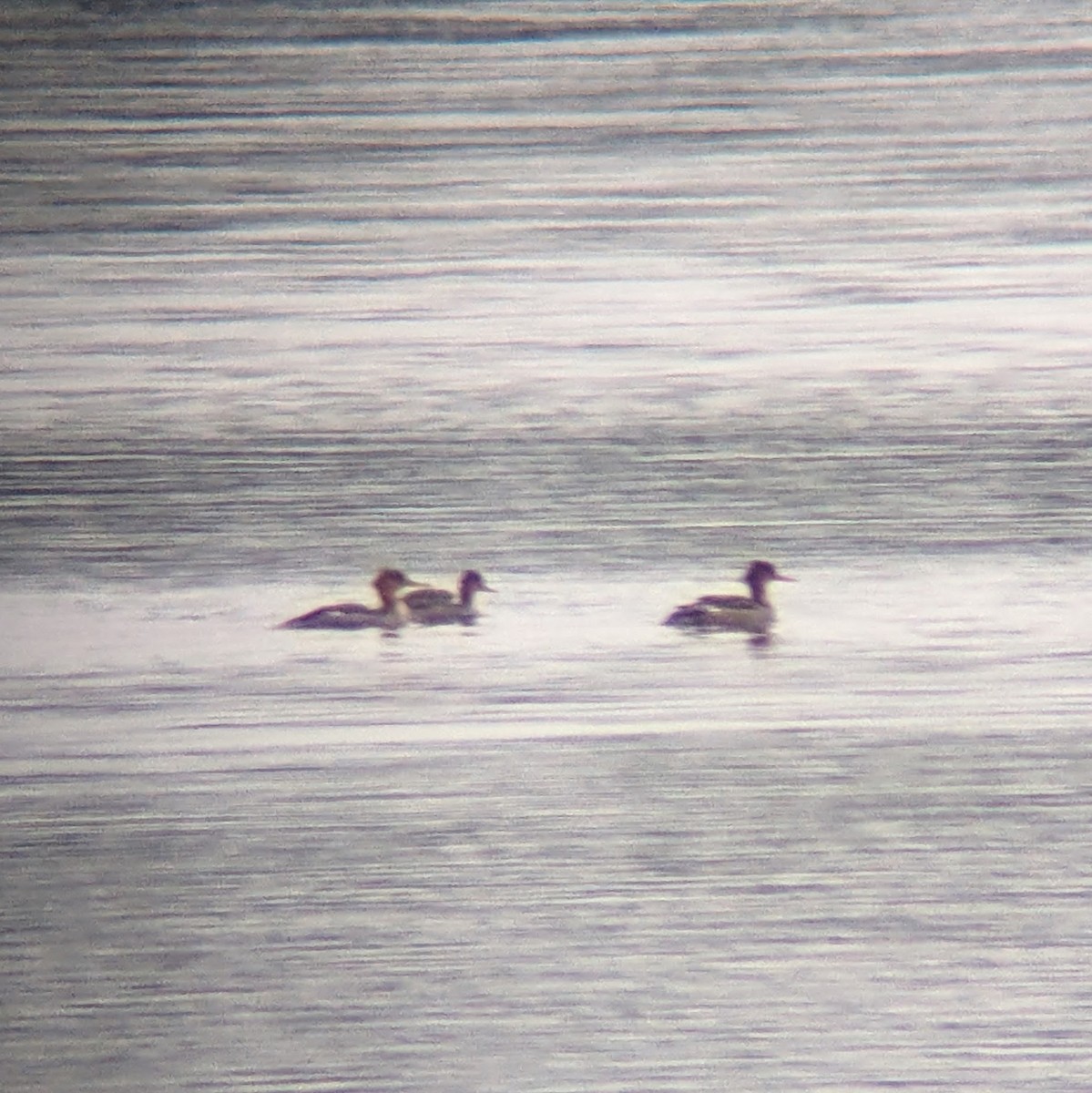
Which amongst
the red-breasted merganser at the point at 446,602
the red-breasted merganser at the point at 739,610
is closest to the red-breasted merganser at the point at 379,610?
the red-breasted merganser at the point at 446,602

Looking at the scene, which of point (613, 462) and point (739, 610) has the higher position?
point (613, 462)

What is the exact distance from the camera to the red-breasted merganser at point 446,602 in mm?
783

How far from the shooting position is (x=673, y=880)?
2.64 feet

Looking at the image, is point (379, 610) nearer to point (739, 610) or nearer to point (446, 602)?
point (446, 602)

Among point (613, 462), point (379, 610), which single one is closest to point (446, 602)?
point (379, 610)

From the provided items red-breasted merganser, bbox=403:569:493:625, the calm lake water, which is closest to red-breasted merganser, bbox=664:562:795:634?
the calm lake water

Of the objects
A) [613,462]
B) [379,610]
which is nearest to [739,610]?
[613,462]

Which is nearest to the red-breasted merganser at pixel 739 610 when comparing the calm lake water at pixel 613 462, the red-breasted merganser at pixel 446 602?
the calm lake water at pixel 613 462

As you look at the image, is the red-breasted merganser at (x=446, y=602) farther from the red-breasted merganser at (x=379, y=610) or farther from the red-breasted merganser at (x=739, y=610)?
the red-breasted merganser at (x=739, y=610)

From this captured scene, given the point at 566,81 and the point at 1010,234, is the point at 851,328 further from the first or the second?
the point at 566,81

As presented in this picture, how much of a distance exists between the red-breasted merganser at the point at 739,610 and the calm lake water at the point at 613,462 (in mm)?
12

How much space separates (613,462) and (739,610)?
139mm

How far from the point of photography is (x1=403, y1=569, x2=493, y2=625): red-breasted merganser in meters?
0.78

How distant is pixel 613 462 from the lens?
2.63ft
